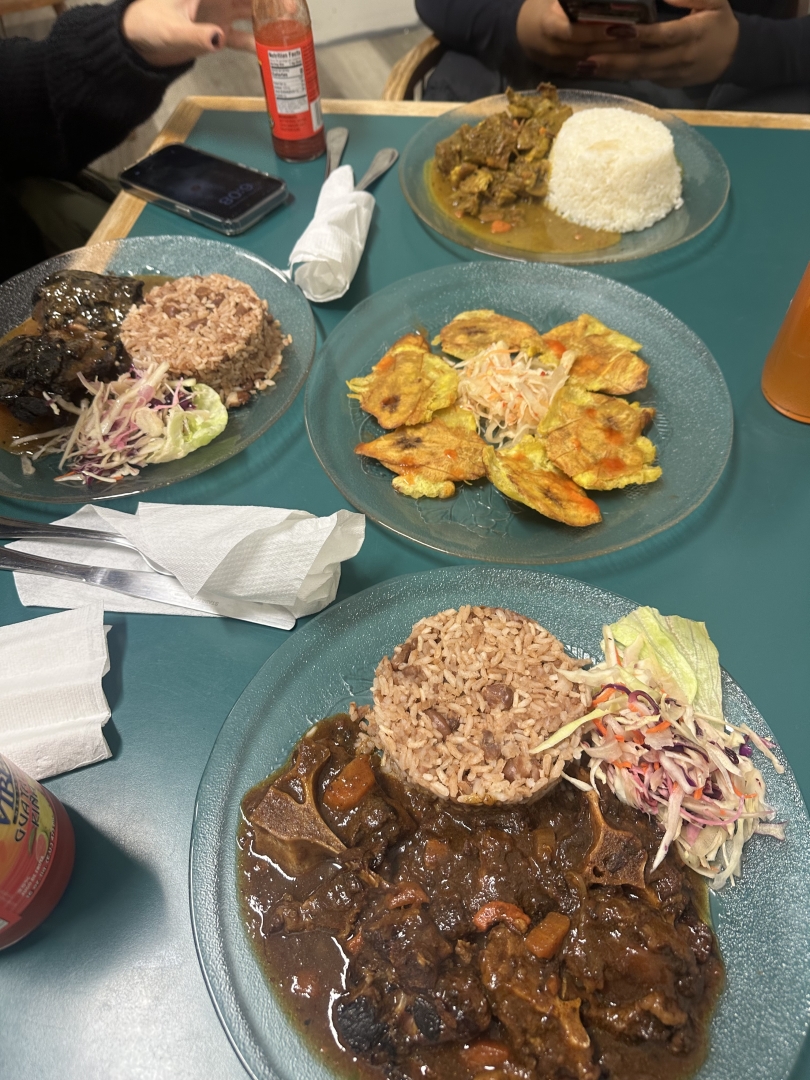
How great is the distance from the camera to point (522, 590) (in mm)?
1571

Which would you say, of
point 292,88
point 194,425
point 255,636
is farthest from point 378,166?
point 255,636

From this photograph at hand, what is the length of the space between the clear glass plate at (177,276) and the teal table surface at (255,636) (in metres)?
0.07

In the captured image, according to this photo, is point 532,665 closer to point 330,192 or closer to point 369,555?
point 369,555

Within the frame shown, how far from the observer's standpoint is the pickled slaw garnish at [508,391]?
6.47ft

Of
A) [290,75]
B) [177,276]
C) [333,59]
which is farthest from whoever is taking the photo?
[333,59]

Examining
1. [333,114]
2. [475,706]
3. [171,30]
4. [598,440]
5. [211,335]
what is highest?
[171,30]

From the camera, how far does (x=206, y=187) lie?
2650 millimetres

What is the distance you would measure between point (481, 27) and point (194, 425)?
254 cm

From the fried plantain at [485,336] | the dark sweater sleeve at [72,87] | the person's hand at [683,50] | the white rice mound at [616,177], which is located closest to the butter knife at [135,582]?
the fried plantain at [485,336]

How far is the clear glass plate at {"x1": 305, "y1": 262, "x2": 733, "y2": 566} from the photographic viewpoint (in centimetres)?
169

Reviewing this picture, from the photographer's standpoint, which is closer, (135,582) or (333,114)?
(135,582)

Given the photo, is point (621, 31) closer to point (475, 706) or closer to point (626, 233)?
point (626, 233)

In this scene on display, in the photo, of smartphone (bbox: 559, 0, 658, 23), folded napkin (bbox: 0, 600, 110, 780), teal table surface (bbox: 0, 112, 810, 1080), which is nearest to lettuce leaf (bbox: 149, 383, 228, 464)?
teal table surface (bbox: 0, 112, 810, 1080)

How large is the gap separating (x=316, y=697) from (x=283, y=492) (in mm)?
649
